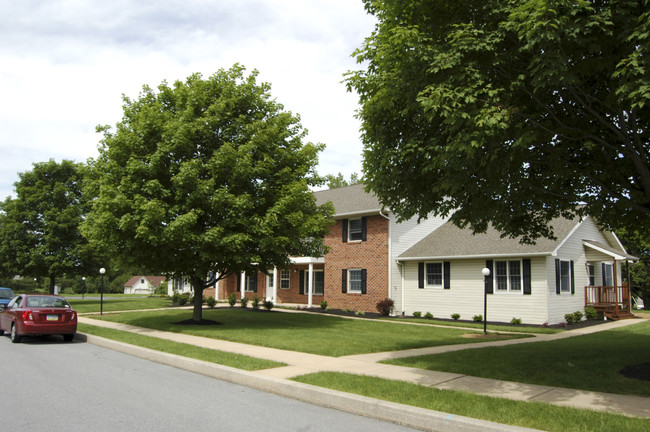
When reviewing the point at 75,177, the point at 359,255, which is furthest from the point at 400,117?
the point at 75,177

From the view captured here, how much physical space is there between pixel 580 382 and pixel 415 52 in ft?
21.0

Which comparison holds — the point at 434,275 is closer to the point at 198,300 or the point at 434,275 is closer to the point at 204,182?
the point at 198,300

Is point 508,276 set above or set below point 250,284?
above

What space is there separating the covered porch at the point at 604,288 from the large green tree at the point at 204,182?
554 inches

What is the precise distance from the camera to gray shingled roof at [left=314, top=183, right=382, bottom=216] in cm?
2571

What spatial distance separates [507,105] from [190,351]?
8.98m

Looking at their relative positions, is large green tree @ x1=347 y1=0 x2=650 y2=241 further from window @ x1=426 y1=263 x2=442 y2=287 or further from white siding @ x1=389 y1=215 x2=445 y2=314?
white siding @ x1=389 y1=215 x2=445 y2=314

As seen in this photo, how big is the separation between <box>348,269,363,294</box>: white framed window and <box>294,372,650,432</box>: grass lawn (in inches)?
711

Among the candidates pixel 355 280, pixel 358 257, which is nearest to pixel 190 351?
pixel 358 257

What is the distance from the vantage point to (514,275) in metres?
21.0

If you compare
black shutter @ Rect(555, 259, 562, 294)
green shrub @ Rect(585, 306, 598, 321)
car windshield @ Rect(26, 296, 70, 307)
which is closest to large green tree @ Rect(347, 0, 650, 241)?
black shutter @ Rect(555, 259, 562, 294)

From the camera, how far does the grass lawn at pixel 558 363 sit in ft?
27.5

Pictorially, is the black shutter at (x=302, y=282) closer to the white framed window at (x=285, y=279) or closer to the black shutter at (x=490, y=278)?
the white framed window at (x=285, y=279)

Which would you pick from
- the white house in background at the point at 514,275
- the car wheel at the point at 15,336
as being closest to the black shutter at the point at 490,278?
the white house in background at the point at 514,275
